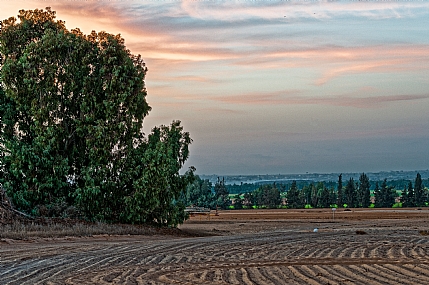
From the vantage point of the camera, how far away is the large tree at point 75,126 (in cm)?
3006

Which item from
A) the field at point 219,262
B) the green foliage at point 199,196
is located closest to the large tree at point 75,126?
the field at point 219,262

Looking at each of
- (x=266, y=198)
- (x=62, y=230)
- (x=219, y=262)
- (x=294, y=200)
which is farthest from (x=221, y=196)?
(x=219, y=262)

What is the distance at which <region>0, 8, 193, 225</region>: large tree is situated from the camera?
30062mm

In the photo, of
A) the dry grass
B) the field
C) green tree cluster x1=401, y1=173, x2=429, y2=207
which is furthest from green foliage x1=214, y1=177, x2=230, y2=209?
the field

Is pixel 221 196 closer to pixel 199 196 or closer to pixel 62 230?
pixel 199 196

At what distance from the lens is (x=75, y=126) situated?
103 ft

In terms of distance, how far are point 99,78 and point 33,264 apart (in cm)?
1738

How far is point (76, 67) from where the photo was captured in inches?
1217

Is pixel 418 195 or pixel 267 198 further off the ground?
pixel 418 195

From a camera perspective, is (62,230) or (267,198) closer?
(62,230)

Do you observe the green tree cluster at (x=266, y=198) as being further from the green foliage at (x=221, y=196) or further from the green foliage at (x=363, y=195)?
the green foliage at (x=363, y=195)

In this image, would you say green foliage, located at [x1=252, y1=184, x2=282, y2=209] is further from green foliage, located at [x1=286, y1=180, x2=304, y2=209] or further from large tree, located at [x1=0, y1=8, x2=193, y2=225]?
large tree, located at [x1=0, y1=8, x2=193, y2=225]

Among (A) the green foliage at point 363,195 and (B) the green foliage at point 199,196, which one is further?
(A) the green foliage at point 363,195

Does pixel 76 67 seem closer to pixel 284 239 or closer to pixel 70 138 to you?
pixel 70 138
